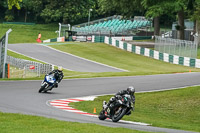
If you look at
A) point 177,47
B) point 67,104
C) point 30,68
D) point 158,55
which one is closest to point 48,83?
point 67,104

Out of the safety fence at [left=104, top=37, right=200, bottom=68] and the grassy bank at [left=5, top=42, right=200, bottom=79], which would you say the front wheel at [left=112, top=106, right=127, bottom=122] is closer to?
the grassy bank at [left=5, top=42, right=200, bottom=79]

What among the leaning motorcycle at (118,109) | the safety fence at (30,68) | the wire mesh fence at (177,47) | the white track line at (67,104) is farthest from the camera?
the wire mesh fence at (177,47)

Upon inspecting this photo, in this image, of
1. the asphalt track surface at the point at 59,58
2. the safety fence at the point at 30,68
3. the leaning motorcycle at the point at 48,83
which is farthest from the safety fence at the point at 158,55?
the leaning motorcycle at the point at 48,83

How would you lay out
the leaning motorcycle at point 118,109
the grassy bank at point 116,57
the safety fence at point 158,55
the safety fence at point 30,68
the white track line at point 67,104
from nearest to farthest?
the leaning motorcycle at point 118,109
the white track line at point 67,104
the safety fence at point 30,68
the grassy bank at point 116,57
the safety fence at point 158,55

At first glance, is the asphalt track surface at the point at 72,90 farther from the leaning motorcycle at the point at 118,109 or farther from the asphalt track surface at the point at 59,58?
the asphalt track surface at the point at 59,58

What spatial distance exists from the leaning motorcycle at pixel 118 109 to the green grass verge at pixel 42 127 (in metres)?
2.65

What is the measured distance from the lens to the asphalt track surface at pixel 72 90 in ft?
60.8

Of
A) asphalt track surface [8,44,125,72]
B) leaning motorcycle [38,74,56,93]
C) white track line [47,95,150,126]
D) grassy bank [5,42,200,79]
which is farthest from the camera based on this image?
grassy bank [5,42,200,79]

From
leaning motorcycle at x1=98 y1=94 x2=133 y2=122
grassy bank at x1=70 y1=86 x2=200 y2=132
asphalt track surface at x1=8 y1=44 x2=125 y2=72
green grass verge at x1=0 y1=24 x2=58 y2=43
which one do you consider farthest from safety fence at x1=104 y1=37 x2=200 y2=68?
leaning motorcycle at x1=98 y1=94 x2=133 y2=122

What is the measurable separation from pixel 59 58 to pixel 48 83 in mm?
25280

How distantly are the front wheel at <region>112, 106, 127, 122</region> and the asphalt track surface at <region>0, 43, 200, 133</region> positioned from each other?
20cm

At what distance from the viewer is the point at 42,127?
45.8 feet

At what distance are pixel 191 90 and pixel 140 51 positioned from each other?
101 feet

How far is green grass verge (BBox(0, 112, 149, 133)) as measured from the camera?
1333cm
